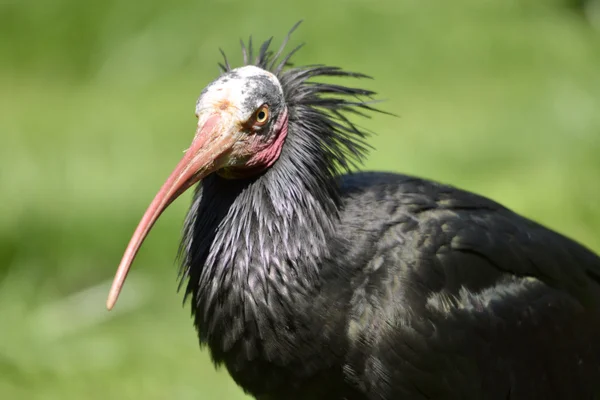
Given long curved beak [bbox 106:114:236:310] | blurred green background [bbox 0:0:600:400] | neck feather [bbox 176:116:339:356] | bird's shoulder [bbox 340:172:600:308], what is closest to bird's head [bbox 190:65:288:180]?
long curved beak [bbox 106:114:236:310]

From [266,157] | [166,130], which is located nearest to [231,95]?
[266,157]

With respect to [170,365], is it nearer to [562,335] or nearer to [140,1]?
[562,335]

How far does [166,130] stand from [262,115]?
21.5ft

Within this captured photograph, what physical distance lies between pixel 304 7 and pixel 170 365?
6.17 metres

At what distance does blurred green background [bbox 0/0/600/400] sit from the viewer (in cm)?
890

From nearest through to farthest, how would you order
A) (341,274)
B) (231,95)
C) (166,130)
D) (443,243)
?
(231,95), (341,274), (443,243), (166,130)

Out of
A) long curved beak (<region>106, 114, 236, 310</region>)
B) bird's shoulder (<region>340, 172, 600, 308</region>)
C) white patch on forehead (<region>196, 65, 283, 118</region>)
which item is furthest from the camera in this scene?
bird's shoulder (<region>340, 172, 600, 308</region>)

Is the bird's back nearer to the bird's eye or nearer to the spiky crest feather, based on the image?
the spiky crest feather

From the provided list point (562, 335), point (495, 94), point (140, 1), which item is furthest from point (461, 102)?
point (562, 335)

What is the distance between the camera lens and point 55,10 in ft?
44.8

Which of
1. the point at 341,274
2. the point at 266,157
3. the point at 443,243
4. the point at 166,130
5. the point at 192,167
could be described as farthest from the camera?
the point at 166,130

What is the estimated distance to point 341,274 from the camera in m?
5.13

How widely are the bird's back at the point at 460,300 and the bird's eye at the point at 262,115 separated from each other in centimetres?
70

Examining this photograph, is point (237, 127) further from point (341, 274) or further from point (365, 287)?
point (365, 287)
